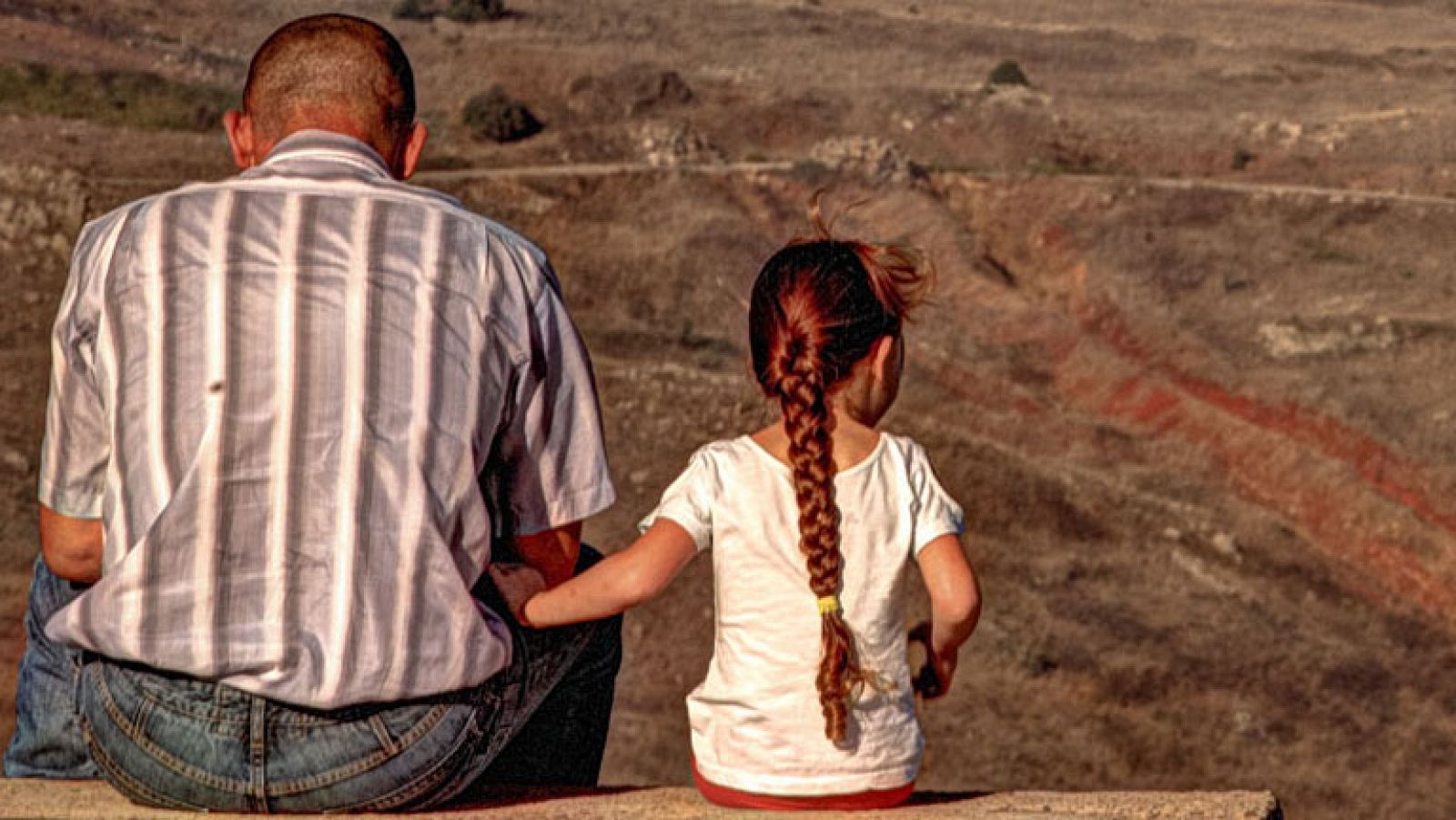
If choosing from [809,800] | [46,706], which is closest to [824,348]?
[809,800]

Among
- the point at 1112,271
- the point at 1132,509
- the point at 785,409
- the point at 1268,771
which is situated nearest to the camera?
the point at 785,409

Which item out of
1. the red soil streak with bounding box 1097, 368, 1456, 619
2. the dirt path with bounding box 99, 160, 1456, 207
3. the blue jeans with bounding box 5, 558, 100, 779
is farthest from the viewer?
the dirt path with bounding box 99, 160, 1456, 207

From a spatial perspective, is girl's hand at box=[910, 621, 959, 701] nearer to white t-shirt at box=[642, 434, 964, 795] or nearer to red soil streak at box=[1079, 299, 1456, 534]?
white t-shirt at box=[642, 434, 964, 795]

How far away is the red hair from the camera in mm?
3852

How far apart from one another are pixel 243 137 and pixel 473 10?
118ft

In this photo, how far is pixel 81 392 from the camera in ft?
12.9

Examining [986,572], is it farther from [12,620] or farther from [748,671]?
[748,671]

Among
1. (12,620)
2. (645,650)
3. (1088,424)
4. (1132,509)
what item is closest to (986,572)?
(1132,509)

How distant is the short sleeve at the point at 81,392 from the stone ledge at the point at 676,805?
567mm

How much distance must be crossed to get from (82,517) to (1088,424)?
16.5 m

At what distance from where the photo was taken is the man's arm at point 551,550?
4.09 m

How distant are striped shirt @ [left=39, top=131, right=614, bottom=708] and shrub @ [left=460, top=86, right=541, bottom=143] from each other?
2632cm

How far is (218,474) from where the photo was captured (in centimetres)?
368

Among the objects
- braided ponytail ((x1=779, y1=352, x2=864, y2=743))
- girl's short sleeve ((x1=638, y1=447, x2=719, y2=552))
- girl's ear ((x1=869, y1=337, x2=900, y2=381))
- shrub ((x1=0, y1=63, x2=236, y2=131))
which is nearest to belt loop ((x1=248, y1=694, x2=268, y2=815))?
girl's short sleeve ((x1=638, y1=447, x2=719, y2=552))
